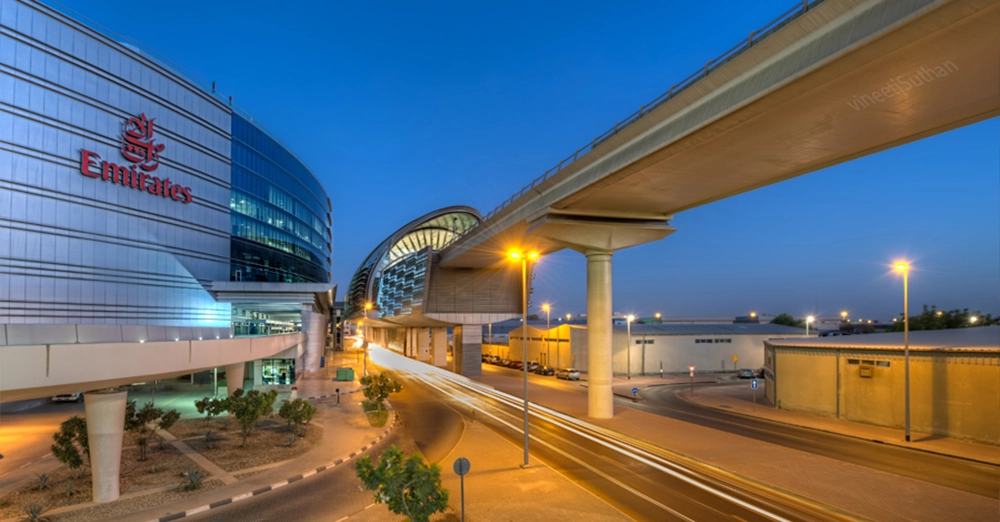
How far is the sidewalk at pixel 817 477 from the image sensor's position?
12766 mm

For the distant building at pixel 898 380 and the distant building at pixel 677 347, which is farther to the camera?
the distant building at pixel 677 347

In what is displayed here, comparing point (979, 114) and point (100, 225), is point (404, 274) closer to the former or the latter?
point (100, 225)

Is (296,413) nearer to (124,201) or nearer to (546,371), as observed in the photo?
(124,201)

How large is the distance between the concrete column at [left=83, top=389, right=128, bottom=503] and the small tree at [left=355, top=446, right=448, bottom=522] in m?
9.42

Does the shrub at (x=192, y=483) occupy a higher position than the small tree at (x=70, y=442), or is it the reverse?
→ the small tree at (x=70, y=442)

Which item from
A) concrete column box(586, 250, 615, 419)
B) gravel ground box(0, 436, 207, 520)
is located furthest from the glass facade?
concrete column box(586, 250, 615, 419)

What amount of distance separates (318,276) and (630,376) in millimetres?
51176

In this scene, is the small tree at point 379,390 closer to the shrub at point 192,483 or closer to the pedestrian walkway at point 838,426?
the shrub at point 192,483

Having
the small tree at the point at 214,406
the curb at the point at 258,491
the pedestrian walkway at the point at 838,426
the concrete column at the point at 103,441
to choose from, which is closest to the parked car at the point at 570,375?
the pedestrian walkway at the point at 838,426

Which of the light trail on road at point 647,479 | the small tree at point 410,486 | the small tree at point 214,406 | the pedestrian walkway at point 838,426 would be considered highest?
the small tree at point 410,486

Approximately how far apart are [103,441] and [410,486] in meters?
10.5

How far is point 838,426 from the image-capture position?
24.9m

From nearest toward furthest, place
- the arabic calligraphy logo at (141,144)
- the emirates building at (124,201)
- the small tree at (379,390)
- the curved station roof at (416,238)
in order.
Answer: the small tree at (379,390) < the emirates building at (124,201) < the arabic calligraphy logo at (141,144) < the curved station roof at (416,238)

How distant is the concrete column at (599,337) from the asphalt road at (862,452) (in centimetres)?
441
